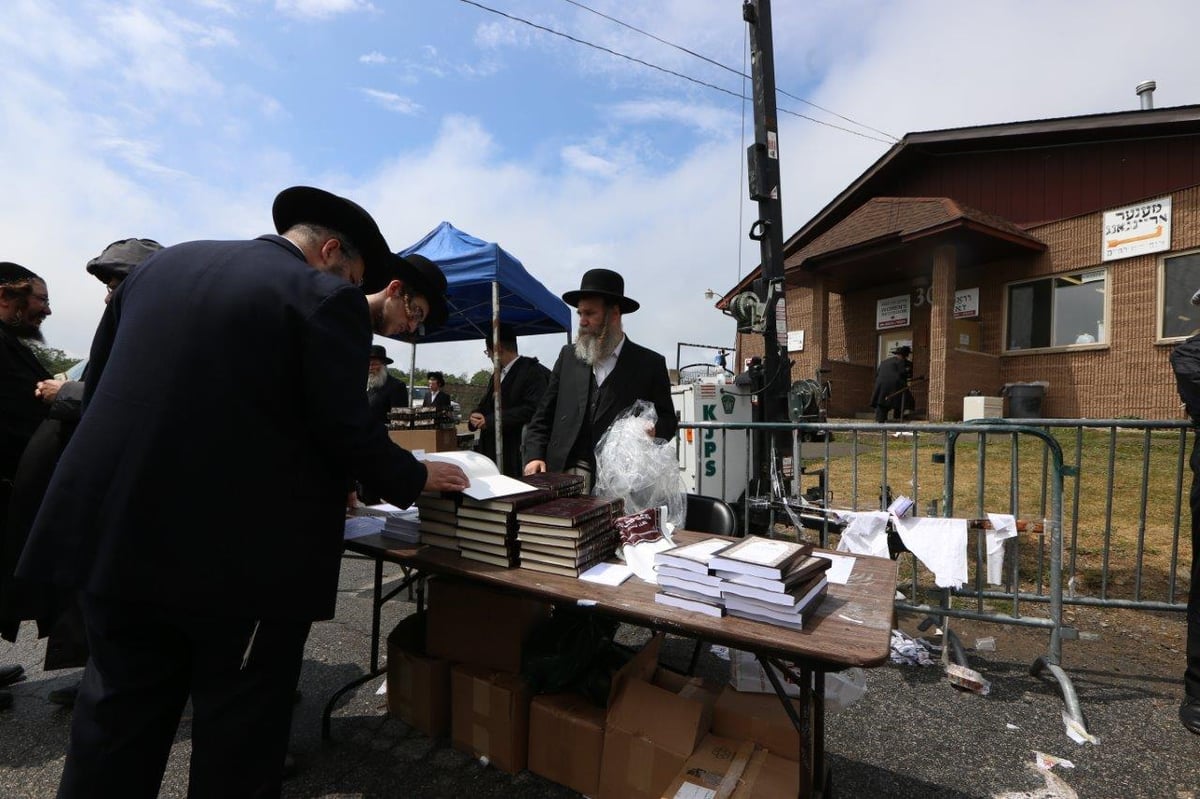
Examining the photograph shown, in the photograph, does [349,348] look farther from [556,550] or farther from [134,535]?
[556,550]

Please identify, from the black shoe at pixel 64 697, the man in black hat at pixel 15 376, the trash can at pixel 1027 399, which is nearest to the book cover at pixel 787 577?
the black shoe at pixel 64 697

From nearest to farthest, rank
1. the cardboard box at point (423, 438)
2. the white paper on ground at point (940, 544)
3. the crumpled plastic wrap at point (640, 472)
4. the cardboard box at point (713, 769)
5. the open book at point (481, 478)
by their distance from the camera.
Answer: the cardboard box at point (713, 769) < the open book at point (481, 478) < the crumpled plastic wrap at point (640, 472) < the white paper on ground at point (940, 544) < the cardboard box at point (423, 438)

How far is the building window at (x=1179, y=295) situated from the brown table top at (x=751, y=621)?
11867 mm

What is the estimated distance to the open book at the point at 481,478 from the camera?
200cm

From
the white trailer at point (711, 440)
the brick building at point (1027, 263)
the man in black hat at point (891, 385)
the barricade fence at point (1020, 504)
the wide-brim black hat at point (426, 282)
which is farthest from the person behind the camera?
the man in black hat at point (891, 385)

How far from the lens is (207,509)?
1.38 metres

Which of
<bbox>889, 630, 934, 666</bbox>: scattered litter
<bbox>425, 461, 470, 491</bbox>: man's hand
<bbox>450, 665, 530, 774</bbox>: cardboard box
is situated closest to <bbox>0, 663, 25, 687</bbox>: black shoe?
<bbox>450, 665, 530, 774</bbox>: cardboard box

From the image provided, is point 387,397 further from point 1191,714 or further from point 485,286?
point 1191,714

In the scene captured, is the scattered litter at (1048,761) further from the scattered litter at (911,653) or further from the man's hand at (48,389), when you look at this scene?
the man's hand at (48,389)

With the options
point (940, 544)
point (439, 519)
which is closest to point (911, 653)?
point (940, 544)

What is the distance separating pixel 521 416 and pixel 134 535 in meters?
4.04

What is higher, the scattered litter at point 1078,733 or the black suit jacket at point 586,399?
the black suit jacket at point 586,399

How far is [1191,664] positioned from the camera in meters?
2.66

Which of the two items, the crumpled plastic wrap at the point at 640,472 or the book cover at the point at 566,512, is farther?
the crumpled plastic wrap at the point at 640,472
